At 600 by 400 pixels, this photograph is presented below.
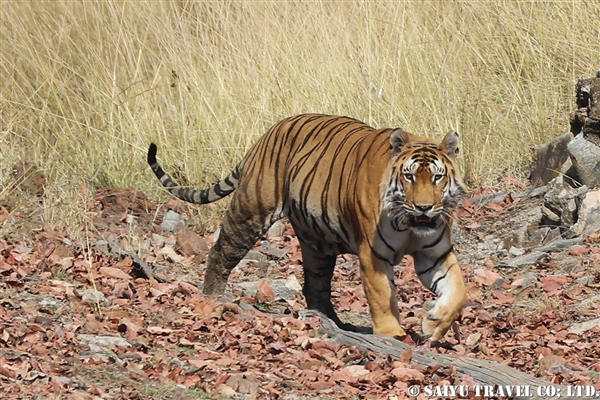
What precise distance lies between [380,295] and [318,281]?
0.99 metres

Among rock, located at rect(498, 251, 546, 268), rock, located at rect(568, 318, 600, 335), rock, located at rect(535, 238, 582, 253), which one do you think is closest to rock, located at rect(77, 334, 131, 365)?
rock, located at rect(568, 318, 600, 335)

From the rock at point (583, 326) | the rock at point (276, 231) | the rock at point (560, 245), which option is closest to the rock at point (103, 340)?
the rock at point (583, 326)

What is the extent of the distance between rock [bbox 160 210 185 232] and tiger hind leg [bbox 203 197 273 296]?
7.06 feet

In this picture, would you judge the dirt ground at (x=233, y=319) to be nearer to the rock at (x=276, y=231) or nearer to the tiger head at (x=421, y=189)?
the rock at (x=276, y=231)

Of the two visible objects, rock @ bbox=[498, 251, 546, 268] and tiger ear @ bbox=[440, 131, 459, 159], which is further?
→ rock @ bbox=[498, 251, 546, 268]

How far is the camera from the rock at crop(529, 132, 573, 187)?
8445 millimetres

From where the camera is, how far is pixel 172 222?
845 cm

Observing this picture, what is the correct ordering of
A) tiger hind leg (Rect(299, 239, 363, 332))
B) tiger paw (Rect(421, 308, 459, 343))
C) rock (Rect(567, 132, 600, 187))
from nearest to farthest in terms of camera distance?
tiger paw (Rect(421, 308, 459, 343)) < tiger hind leg (Rect(299, 239, 363, 332)) < rock (Rect(567, 132, 600, 187))

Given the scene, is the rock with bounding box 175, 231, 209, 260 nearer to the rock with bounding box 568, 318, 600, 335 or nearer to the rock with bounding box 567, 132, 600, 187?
the rock with bounding box 567, 132, 600, 187

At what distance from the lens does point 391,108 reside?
9078mm

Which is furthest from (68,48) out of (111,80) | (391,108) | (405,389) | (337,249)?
(405,389)

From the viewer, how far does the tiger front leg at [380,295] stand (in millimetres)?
5145

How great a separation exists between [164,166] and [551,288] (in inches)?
147

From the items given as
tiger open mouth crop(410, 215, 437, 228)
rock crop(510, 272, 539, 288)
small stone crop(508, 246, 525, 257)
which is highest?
small stone crop(508, 246, 525, 257)
